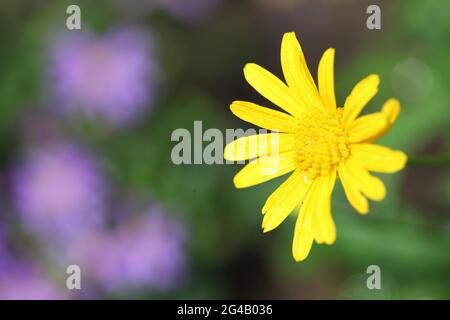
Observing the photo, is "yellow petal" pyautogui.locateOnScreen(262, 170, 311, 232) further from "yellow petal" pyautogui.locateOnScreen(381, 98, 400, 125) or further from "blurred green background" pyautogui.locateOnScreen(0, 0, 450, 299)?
"blurred green background" pyautogui.locateOnScreen(0, 0, 450, 299)

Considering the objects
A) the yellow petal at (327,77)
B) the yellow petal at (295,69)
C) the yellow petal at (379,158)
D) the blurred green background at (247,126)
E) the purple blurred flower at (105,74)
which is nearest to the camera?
the yellow petal at (379,158)

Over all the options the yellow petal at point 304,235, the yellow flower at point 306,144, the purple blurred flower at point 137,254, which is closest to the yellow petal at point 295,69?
the yellow flower at point 306,144

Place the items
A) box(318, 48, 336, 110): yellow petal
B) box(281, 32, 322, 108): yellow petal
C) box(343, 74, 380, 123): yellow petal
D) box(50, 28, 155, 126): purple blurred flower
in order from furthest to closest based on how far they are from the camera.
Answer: box(50, 28, 155, 126): purple blurred flower
box(281, 32, 322, 108): yellow petal
box(318, 48, 336, 110): yellow petal
box(343, 74, 380, 123): yellow petal

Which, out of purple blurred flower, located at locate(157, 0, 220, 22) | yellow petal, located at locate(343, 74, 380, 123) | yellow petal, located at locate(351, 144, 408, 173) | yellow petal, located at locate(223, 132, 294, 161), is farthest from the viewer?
purple blurred flower, located at locate(157, 0, 220, 22)

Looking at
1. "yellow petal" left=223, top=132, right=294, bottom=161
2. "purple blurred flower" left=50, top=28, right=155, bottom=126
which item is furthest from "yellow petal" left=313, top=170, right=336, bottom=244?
"purple blurred flower" left=50, top=28, right=155, bottom=126

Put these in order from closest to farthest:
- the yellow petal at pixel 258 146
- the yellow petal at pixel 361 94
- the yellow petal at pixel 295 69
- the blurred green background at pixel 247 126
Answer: the yellow petal at pixel 361 94 → the yellow petal at pixel 295 69 → the yellow petal at pixel 258 146 → the blurred green background at pixel 247 126

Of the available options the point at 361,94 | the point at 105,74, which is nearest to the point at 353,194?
the point at 361,94

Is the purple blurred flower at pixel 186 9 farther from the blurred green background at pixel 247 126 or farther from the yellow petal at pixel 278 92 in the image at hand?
the yellow petal at pixel 278 92
